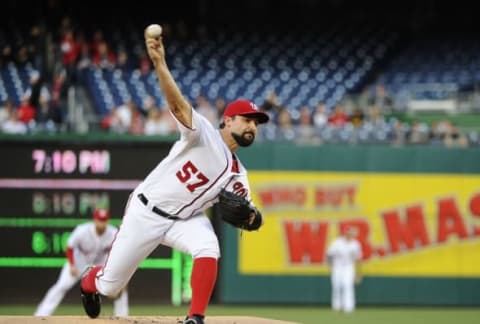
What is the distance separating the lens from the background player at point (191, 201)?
6.88m

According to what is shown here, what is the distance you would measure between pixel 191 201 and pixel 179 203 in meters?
0.08

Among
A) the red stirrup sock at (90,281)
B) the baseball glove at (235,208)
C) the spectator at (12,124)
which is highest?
the spectator at (12,124)

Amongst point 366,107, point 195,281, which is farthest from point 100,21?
point 195,281

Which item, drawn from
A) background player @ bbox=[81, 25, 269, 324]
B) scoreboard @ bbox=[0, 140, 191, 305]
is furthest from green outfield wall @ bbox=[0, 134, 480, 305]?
background player @ bbox=[81, 25, 269, 324]

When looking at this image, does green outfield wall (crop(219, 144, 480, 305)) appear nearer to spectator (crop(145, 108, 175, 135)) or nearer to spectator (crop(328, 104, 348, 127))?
spectator (crop(328, 104, 348, 127))

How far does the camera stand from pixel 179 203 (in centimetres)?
698

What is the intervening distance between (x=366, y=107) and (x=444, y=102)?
1.66 metres

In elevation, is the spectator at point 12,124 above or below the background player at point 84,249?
above

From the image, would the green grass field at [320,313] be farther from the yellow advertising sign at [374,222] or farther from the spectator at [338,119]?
the spectator at [338,119]

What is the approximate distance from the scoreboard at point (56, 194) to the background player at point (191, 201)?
8.08 meters

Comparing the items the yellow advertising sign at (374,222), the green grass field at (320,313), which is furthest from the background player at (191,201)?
the yellow advertising sign at (374,222)

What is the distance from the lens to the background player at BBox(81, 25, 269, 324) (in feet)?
22.6

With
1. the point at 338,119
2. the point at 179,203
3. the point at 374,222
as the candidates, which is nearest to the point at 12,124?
the point at 338,119

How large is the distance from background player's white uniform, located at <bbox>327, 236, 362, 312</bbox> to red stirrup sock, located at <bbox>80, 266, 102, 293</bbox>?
29.2 feet
